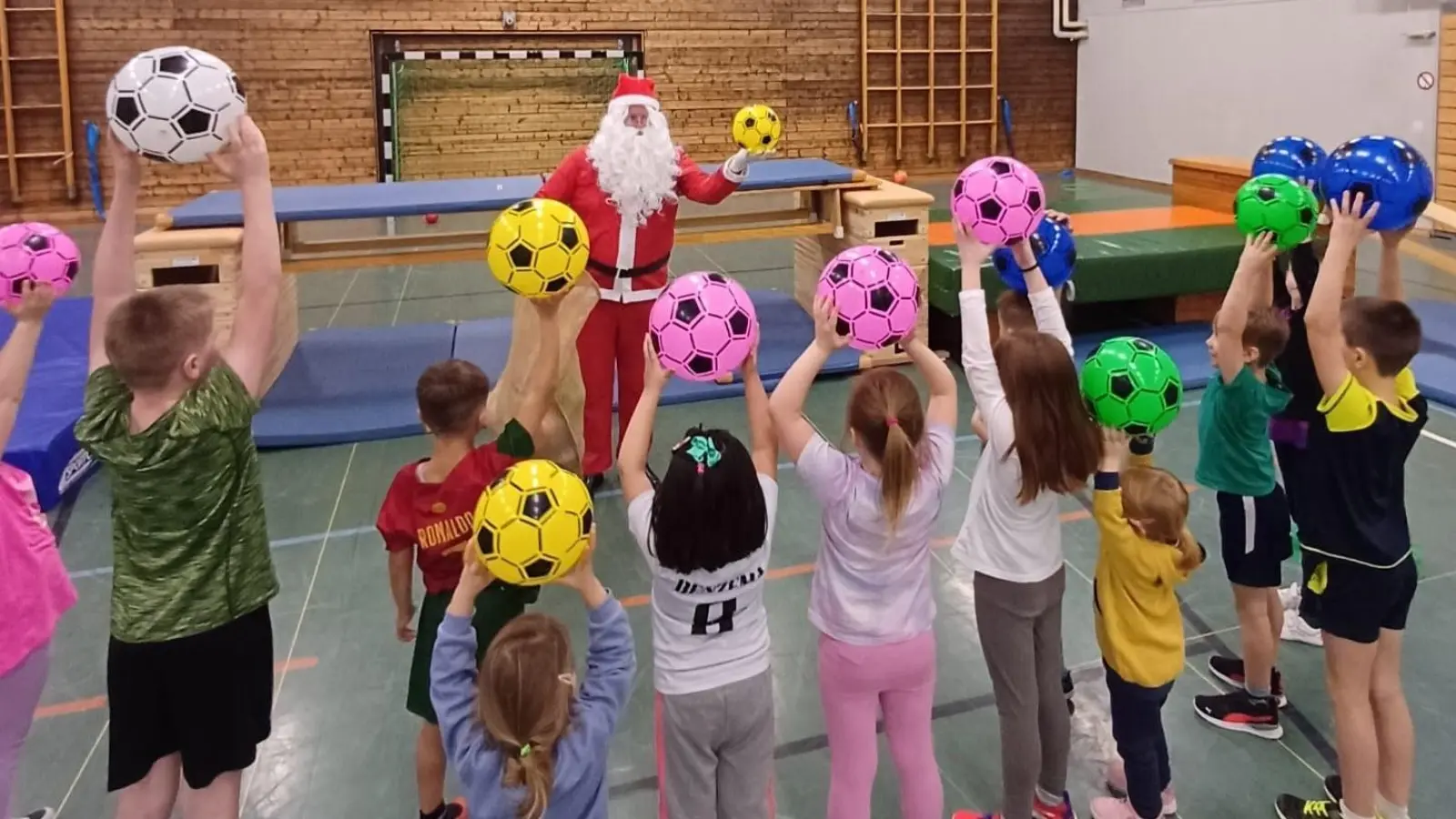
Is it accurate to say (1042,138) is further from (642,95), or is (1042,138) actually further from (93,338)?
(93,338)

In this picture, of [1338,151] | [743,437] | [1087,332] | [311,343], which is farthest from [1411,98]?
[311,343]

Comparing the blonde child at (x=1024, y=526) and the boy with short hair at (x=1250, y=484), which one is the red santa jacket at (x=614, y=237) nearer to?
the blonde child at (x=1024, y=526)

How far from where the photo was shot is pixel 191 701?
2.04 metres

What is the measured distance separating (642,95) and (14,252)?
2703 mm

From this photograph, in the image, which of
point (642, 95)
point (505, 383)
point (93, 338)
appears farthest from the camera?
point (505, 383)

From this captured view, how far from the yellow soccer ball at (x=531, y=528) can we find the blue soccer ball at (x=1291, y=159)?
202cm

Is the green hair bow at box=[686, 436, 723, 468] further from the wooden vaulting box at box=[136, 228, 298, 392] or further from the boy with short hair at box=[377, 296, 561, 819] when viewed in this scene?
the wooden vaulting box at box=[136, 228, 298, 392]

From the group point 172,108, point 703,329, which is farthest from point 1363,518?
point 172,108

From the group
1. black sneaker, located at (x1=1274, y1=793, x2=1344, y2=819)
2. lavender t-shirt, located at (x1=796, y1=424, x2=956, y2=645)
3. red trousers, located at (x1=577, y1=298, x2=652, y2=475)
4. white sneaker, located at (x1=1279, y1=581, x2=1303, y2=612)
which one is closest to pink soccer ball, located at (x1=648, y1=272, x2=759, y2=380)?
lavender t-shirt, located at (x1=796, y1=424, x2=956, y2=645)

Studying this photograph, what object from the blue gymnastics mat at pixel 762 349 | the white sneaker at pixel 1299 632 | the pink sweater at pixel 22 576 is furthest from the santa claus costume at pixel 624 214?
the white sneaker at pixel 1299 632

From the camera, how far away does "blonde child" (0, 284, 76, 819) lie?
201 cm

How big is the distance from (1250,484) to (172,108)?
256cm

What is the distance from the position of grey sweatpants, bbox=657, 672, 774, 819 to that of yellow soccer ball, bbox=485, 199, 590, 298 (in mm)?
1035

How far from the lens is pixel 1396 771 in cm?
232
